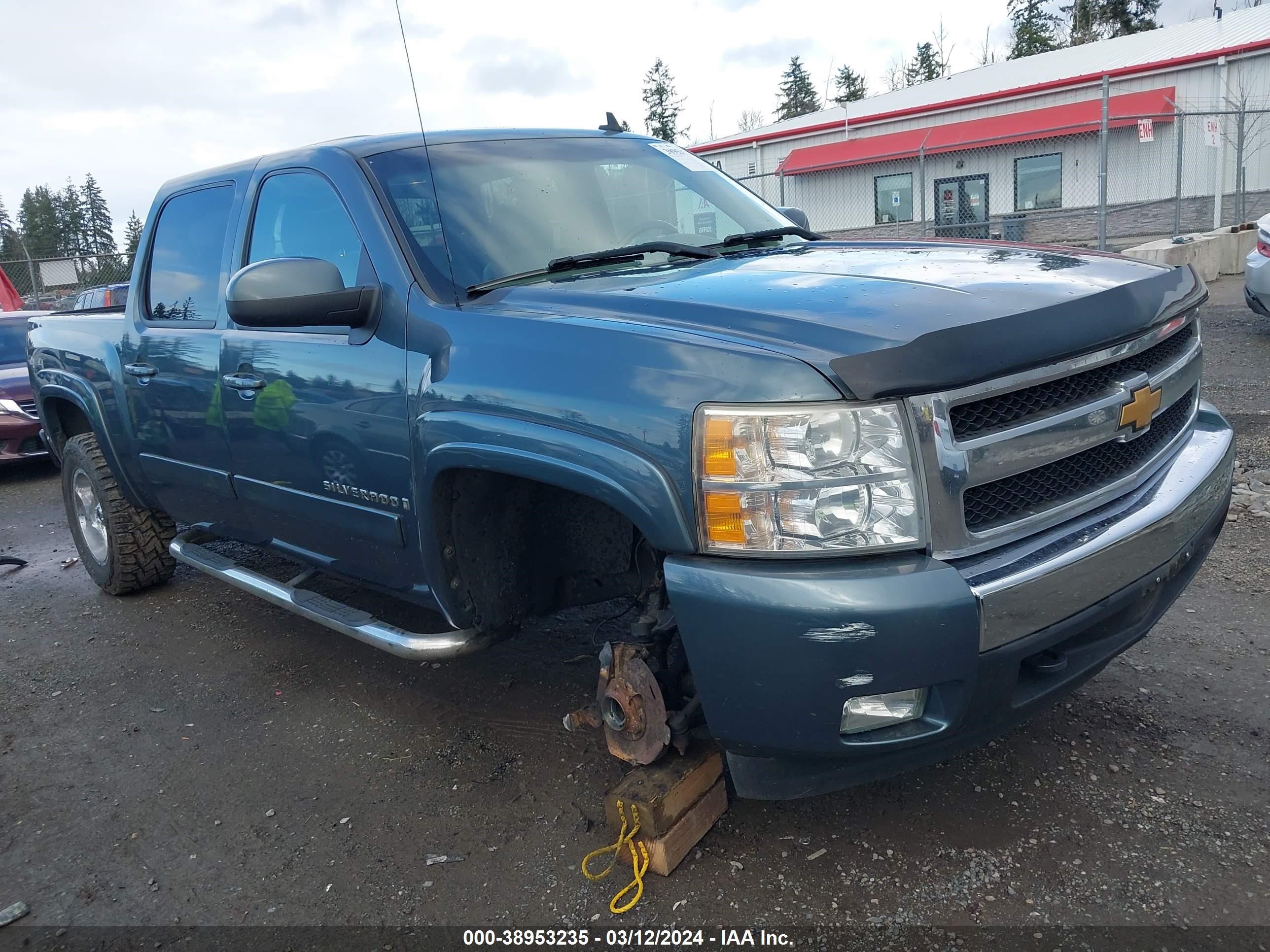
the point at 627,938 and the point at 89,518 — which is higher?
the point at 89,518

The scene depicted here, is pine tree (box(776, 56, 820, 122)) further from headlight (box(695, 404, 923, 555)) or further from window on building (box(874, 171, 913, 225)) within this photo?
headlight (box(695, 404, 923, 555))

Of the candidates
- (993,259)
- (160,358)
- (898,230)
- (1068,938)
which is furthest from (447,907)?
(898,230)

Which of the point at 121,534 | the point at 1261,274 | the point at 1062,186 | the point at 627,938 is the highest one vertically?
the point at 1062,186

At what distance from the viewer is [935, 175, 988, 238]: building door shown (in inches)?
911

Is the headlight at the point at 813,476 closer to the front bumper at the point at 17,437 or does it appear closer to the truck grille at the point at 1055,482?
the truck grille at the point at 1055,482

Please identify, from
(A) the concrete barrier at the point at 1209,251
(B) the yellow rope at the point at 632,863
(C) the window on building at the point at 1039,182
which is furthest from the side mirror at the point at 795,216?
(C) the window on building at the point at 1039,182

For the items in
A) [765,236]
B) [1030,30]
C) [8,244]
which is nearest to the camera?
[765,236]

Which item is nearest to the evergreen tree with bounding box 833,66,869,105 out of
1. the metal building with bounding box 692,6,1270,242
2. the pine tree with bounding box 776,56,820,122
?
the pine tree with bounding box 776,56,820,122

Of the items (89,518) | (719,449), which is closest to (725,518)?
(719,449)

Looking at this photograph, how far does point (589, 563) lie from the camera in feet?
9.37

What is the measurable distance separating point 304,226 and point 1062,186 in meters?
23.4

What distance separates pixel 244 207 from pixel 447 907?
2.54 m

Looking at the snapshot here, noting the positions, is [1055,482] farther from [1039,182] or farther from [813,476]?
[1039,182]

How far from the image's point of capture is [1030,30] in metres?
53.7
